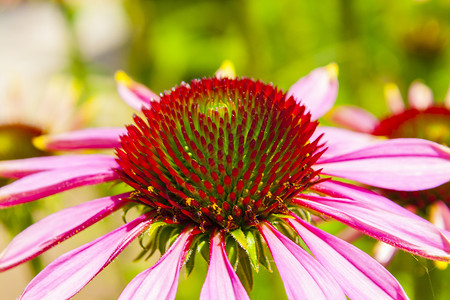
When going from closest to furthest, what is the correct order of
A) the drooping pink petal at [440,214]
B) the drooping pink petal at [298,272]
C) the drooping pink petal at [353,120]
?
the drooping pink petal at [298,272], the drooping pink petal at [440,214], the drooping pink petal at [353,120]

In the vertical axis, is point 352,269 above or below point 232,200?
below

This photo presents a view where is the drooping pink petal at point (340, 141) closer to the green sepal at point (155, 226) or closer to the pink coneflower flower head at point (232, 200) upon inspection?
the pink coneflower flower head at point (232, 200)

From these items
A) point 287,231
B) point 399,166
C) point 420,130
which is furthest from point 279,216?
point 420,130

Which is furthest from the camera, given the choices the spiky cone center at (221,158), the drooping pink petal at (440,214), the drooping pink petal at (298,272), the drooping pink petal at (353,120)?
the drooping pink petal at (353,120)

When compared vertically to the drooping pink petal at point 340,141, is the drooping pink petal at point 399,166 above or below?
below

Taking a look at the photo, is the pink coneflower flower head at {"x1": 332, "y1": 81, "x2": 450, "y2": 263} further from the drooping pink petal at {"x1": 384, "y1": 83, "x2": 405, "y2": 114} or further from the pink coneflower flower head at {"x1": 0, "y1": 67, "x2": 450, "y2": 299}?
the pink coneflower flower head at {"x1": 0, "y1": 67, "x2": 450, "y2": 299}

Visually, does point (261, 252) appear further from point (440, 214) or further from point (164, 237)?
point (440, 214)

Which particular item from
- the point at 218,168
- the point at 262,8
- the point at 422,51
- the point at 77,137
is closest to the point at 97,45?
the point at 262,8

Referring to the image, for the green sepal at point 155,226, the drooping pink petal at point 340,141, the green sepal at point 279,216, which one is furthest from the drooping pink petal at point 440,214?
the green sepal at point 155,226
